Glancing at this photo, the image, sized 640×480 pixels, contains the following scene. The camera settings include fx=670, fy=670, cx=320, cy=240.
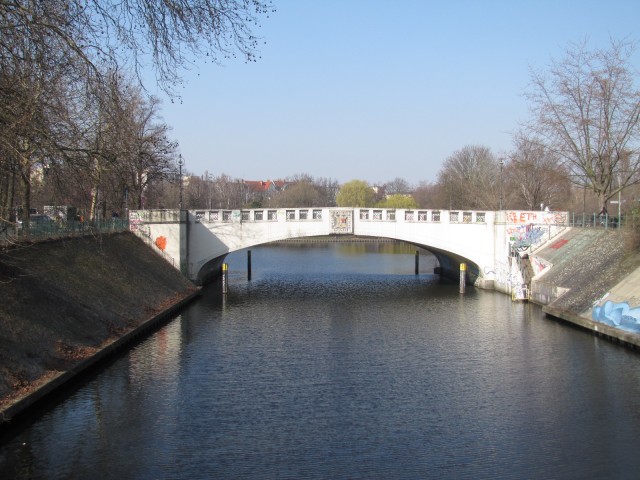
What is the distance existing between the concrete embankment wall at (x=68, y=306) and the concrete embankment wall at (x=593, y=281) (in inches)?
761

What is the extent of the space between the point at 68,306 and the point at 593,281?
23.5 m

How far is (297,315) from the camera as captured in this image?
3522cm

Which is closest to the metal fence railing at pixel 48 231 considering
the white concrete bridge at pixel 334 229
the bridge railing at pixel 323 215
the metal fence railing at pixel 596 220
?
the white concrete bridge at pixel 334 229

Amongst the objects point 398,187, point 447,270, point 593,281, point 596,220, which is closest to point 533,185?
point 447,270

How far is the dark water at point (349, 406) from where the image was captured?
14.8 metres

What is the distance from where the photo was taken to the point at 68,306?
25.1m

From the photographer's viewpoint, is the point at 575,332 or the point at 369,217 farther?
the point at 369,217

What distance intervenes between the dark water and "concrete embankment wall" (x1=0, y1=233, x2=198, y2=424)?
926 mm

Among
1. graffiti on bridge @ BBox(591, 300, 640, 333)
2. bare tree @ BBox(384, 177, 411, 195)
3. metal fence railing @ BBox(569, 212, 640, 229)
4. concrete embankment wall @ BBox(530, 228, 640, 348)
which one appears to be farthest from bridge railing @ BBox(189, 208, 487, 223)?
bare tree @ BBox(384, 177, 411, 195)

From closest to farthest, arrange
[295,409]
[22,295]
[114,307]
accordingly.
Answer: [295,409], [22,295], [114,307]

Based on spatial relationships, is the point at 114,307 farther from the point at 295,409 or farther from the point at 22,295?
the point at 295,409

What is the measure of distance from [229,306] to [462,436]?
77.1ft

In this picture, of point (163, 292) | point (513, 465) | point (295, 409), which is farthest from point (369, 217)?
point (513, 465)

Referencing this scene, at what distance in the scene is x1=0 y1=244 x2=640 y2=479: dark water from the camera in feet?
48.4
